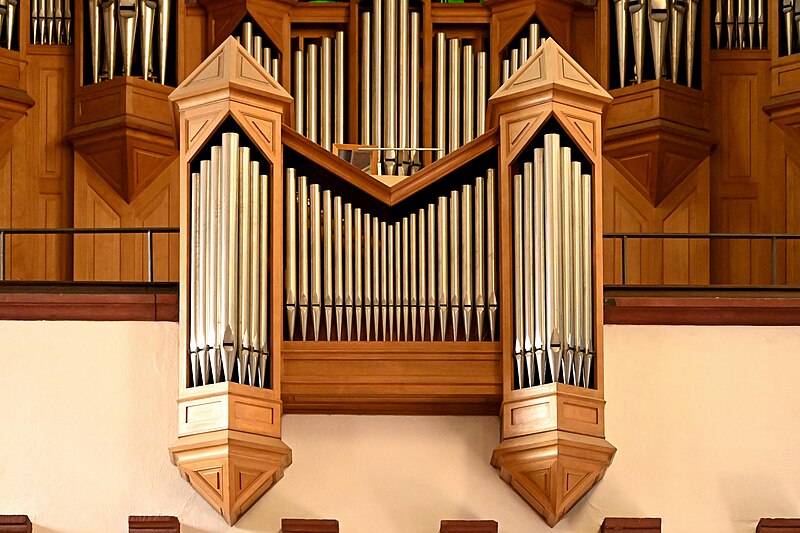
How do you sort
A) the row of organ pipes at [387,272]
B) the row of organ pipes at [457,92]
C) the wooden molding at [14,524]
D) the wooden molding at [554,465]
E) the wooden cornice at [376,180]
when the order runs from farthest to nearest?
1. the row of organ pipes at [457,92]
2. the wooden cornice at [376,180]
3. the row of organ pipes at [387,272]
4. the wooden molding at [14,524]
5. the wooden molding at [554,465]

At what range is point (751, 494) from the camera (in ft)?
30.7

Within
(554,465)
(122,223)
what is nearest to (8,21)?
(122,223)

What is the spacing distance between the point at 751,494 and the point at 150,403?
292cm

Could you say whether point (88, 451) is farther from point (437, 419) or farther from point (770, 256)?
point (770, 256)

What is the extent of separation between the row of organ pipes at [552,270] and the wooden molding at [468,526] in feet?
2.21

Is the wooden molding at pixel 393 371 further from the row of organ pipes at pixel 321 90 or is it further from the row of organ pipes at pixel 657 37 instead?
the row of organ pipes at pixel 657 37

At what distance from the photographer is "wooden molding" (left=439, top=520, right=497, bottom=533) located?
9.20 m

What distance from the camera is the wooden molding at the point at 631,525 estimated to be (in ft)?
30.2

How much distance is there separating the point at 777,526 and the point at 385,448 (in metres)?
1.90

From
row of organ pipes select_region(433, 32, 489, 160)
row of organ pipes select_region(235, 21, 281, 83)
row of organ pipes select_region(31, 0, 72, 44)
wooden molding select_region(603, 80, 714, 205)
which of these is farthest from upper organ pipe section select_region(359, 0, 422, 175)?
row of organ pipes select_region(31, 0, 72, 44)

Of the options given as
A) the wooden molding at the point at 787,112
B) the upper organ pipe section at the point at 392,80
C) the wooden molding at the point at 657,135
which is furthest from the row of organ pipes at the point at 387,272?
the wooden molding at the point at 787,112

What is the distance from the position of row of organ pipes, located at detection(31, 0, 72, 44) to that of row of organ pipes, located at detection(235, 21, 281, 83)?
1.07m

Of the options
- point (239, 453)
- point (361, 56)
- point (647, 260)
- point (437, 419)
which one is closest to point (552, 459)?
point (437, 419)

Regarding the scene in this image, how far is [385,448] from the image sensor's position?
9414mm
